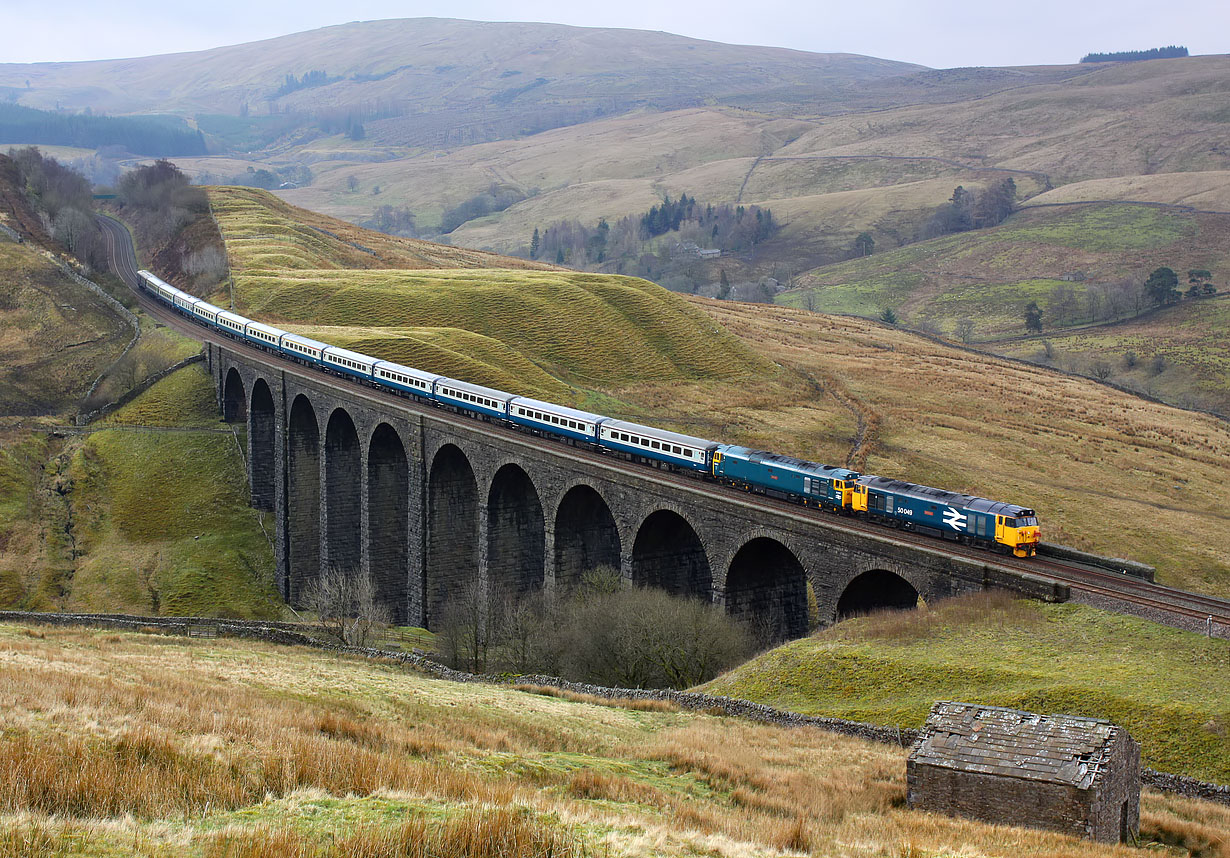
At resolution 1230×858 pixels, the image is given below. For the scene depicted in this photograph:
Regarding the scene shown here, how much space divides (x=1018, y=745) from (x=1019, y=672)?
8.55m

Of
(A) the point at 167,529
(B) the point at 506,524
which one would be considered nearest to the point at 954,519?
(B) the point at 506,524

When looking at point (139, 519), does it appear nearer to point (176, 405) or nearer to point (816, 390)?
point (176, 405)

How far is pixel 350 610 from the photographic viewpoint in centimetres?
5950

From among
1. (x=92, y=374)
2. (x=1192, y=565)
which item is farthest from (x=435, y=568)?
(x=92, y=374)

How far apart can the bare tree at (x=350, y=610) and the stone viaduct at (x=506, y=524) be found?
6.51ft

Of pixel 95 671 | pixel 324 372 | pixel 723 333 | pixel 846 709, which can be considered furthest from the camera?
pixel 723 333

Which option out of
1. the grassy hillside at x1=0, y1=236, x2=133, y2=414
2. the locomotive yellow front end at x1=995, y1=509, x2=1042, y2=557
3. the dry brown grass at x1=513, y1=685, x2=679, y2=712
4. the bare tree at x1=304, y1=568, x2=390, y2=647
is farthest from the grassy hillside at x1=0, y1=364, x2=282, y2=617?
the locomotive yellow front end at x1=995, y1=509, x2=1042, y2=557

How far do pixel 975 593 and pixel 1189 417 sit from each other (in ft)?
269

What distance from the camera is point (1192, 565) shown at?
61188 millimetres

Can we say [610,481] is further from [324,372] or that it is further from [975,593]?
[324,372]

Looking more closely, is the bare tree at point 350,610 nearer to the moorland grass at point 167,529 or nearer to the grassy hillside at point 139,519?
the moorland grass at point 167,529

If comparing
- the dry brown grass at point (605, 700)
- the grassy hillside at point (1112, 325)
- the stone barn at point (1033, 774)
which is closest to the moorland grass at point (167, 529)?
the dry brown grass at point (605, 700)

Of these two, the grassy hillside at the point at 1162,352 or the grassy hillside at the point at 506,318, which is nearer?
the grassy hillside at the point at 506,318

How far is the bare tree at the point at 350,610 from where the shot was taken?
1930 inches
